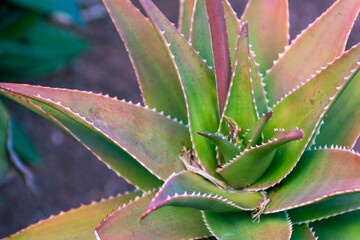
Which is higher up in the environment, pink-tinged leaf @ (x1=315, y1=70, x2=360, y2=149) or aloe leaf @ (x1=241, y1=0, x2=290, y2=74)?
aloe leaf @ (x1=241, y1=0, x2=290, y2=74)

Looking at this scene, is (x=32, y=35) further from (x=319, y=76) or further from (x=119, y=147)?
(x=319, y=76)

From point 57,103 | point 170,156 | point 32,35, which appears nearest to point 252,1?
point 170,156

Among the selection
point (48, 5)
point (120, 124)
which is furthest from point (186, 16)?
point (48, 5)

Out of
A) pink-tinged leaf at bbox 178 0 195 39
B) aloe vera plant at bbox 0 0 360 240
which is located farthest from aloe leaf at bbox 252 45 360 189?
pink-tinged leaf at bbox 178 0 195 39

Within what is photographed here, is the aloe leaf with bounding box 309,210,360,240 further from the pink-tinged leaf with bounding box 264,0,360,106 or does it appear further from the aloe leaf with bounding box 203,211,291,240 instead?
the pink-tinged leaf with bounding box 264,0,360,106

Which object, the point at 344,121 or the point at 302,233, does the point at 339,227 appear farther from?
the point at 344,121

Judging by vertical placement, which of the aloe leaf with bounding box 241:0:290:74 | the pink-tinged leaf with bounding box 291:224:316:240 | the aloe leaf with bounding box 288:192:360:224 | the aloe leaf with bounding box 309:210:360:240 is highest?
the aloe leaf with bounding box 241:0:290:74

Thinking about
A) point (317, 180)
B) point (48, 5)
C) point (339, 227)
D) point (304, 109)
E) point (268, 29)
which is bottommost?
point (339, 227)
